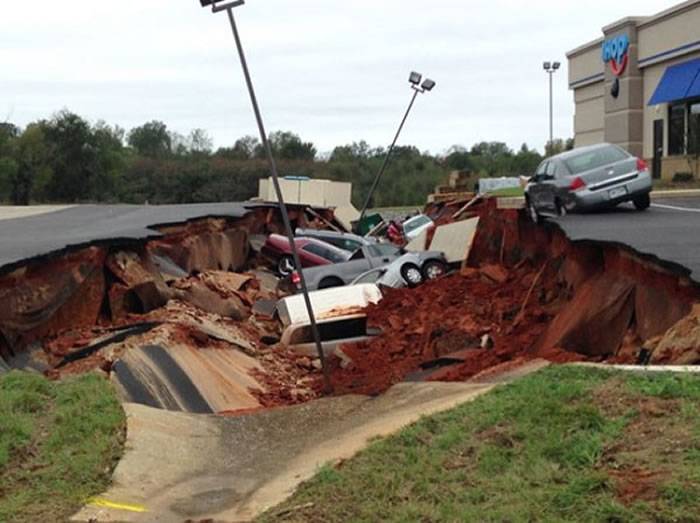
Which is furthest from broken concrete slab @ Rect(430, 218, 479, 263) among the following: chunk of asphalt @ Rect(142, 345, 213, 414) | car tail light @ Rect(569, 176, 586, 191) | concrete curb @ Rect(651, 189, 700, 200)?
chunk of asphalt @ Rect(142, 345, 213, 414)

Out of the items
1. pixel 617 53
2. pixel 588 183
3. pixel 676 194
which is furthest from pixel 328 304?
pixel 617 53

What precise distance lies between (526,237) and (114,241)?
355 inches

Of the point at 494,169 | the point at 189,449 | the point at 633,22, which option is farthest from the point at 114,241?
the point at 494,169

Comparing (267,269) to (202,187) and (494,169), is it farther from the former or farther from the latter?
(494,169)

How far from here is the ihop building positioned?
44594mm

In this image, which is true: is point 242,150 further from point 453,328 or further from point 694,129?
point 453,328

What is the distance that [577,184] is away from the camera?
21.9 m

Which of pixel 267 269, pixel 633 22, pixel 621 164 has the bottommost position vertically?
pixel 267 269

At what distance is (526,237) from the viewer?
22375 millimetres

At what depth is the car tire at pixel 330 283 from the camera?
26361 millimetres

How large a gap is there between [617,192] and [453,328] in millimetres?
7512

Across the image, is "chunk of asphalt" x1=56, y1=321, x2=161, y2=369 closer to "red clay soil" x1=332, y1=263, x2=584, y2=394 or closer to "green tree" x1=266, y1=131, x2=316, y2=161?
"red clay soil" x1=332, y1=263, x2=584, y2=394

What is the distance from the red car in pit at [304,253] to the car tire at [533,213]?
842cm

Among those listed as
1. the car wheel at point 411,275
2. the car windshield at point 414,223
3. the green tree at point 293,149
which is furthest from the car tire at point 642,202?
the green tree at point 293,149
